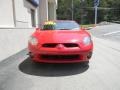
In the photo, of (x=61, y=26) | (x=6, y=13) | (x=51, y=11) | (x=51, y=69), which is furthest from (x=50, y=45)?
(x=51, y=11)

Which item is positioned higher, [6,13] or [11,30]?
[6,13]

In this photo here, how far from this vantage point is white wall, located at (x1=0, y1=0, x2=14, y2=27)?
6.95 m

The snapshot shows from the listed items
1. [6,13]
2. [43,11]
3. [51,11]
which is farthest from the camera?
[51,11]

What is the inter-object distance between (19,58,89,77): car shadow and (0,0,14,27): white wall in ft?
6.66

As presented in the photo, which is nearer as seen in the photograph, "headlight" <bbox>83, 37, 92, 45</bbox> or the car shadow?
the car shadow

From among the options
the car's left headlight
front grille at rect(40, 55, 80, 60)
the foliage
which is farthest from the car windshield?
the foliage

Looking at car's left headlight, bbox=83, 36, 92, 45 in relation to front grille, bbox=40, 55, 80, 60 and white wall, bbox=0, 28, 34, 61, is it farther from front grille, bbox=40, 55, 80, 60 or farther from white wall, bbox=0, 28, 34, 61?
white wall, bbox=0, 28, 34, 61

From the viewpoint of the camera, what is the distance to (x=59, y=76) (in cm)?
460

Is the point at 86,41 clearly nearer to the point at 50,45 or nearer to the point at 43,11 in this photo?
the point at 50,45

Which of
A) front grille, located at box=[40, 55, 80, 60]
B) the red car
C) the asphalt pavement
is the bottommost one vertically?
the asphalt pavement

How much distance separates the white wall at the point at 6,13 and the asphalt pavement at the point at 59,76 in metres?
1.59

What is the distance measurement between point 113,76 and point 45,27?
9.80 ft

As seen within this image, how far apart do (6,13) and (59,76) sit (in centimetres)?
377

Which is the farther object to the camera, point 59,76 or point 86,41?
point 86,41
